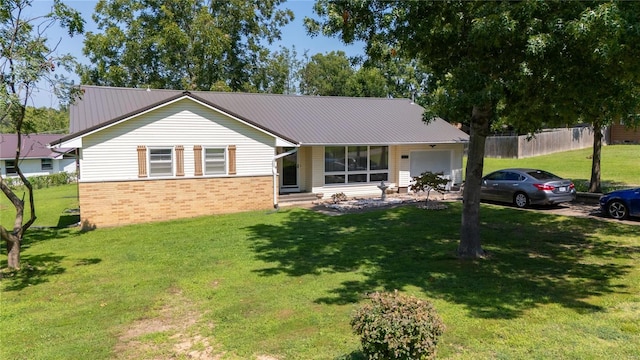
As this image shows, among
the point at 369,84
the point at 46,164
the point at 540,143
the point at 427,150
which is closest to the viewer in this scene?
the point at 427,150

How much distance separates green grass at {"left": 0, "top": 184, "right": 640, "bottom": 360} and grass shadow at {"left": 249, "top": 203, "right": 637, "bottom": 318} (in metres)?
0.05

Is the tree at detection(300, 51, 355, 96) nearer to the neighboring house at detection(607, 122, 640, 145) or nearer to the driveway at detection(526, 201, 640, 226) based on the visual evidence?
the neighboring house at detection(607, 122, 640, 145)

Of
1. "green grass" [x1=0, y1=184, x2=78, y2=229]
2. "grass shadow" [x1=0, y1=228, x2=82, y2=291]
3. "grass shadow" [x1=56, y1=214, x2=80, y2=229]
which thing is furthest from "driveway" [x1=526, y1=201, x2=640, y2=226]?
"green grass" [x1=0, y1=184, x2=78, y2=229]

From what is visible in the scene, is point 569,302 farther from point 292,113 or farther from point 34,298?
point 292,113

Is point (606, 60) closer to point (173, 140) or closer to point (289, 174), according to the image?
point (173, 140)

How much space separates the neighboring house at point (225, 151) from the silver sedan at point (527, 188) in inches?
198

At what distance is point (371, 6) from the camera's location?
9328mm

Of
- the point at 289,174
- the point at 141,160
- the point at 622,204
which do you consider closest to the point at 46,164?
the point at 289,174

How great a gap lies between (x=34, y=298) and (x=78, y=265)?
8.20 feet

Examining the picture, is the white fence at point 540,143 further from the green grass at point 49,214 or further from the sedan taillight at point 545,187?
the green grass at point 49,214

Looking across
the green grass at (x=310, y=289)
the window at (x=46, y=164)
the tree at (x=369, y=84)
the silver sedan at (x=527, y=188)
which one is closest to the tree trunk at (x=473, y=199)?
the green grass at (x=310, y=289)

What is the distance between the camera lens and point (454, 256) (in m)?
10.2

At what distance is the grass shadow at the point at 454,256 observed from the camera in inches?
299

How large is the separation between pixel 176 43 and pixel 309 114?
14.0 metres
